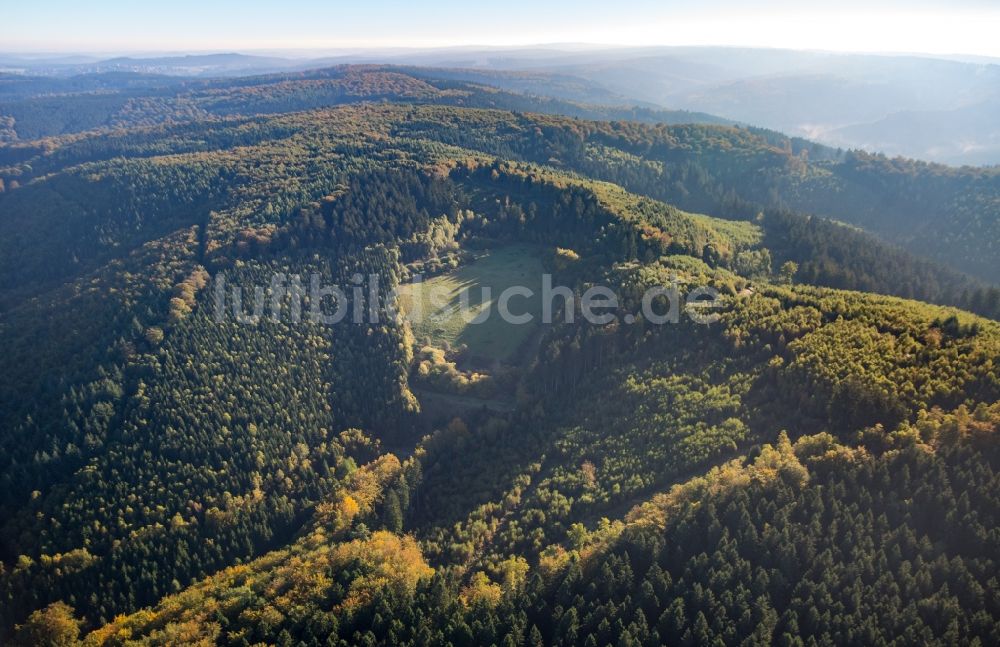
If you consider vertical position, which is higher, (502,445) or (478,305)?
(478,305)

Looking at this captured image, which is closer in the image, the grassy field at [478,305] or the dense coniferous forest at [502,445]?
the dense coniferous forest at [502,445]

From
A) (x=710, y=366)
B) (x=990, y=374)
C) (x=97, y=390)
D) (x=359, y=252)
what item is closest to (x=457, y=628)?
(x=710, y=366)

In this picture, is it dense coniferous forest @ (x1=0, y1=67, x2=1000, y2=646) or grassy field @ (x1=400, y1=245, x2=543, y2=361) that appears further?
grassy field @ (x1=400, y1=245, x2=543, y2=361)

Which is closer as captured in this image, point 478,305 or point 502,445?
point 502,445

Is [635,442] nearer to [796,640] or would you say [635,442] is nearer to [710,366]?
[710,366]
